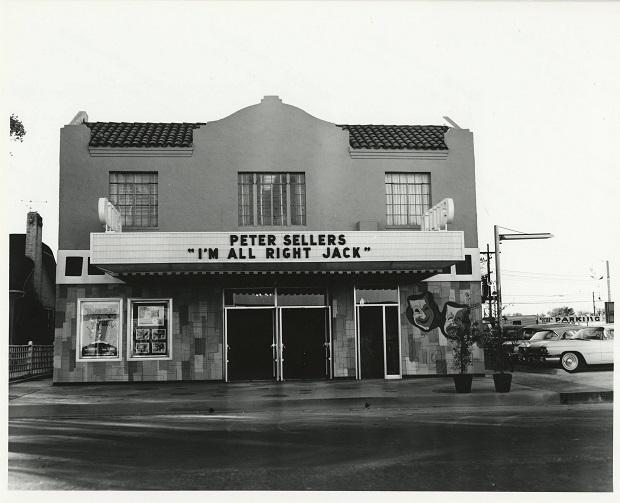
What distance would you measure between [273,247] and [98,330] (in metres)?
5.53

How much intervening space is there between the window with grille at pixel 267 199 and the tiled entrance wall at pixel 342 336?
2516 mm

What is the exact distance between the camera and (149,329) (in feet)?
64.7

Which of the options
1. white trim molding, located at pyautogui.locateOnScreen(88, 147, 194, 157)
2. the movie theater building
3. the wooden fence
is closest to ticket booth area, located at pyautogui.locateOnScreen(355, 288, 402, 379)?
the movie theater building

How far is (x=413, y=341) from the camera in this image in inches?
804

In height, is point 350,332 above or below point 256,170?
below

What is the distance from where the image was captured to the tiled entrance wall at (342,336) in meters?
20.1

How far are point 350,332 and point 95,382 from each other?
7.08 m

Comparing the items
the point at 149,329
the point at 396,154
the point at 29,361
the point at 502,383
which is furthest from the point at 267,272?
the point at 29,361

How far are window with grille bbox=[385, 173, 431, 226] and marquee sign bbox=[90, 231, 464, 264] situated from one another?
2.05 metres

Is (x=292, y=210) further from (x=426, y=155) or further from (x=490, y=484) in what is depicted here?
(x=490, y=484)

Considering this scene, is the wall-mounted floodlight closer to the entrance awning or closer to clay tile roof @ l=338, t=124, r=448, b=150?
the entrance awning

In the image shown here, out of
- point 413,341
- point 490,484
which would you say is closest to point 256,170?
point 413,341

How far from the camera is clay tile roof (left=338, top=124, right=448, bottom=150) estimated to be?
2052 centimetres
